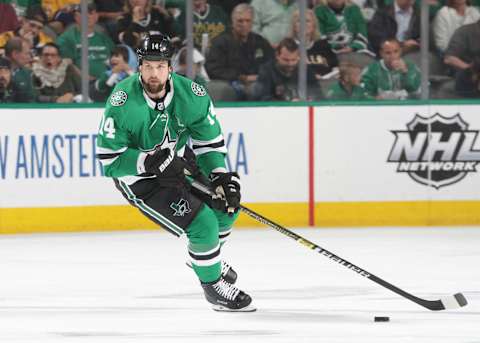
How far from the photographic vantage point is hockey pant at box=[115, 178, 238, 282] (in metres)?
5.09

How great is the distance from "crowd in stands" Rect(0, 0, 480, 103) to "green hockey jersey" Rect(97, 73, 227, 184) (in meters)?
3.05

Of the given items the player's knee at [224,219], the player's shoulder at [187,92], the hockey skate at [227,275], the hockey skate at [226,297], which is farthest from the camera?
the hockey skate at [227,275]

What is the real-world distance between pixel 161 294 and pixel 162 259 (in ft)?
3.90

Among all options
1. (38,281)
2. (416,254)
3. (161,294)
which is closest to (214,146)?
(161,294)

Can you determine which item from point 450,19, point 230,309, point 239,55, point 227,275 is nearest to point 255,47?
point 239,55

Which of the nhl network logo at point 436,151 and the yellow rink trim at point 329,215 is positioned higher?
the nhl network logo at point 436,151

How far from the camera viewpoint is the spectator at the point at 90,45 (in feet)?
26.7

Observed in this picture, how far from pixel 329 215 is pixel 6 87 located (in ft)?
6.95

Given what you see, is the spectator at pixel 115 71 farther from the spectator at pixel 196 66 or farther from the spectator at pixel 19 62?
the spectator at pixel 19 62

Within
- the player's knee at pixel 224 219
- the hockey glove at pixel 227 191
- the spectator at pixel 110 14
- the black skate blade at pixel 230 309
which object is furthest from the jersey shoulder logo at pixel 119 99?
the spectator at pixel 110 14

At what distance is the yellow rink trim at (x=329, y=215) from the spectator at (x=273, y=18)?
1.08 m

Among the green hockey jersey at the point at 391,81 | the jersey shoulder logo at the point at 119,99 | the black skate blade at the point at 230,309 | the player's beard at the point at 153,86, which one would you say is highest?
the player's beard at the point at 153,86

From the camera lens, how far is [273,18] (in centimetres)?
839

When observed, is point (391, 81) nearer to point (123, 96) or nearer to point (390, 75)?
point (390, 75)
